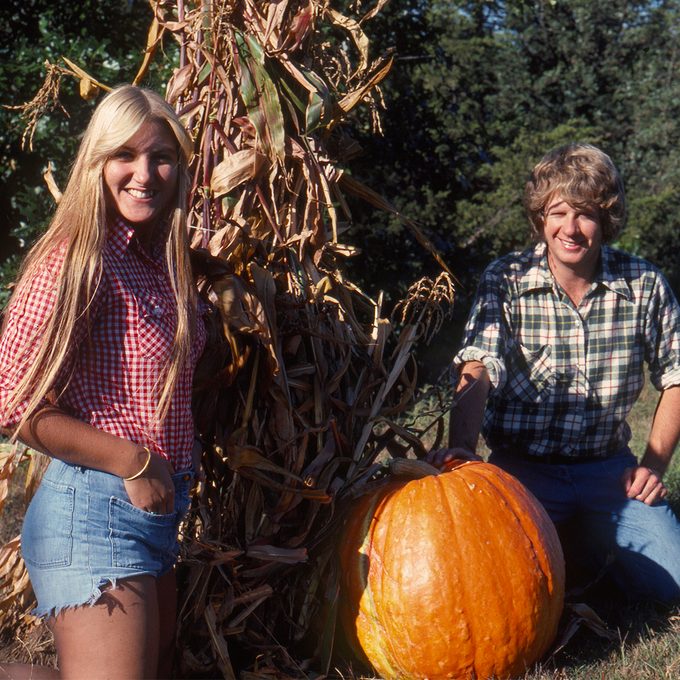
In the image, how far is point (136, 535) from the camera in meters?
2.46

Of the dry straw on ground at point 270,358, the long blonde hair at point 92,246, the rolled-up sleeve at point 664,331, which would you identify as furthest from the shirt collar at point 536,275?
the long blonde hair at point 92,246

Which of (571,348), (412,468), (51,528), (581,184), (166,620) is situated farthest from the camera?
(571,348)

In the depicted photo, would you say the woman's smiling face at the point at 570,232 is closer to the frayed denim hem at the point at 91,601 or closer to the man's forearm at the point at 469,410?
the man's forearm at the point at 469,410

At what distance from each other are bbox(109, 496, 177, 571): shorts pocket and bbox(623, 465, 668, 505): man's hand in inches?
81.1

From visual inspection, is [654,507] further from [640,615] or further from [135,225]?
[135,225]

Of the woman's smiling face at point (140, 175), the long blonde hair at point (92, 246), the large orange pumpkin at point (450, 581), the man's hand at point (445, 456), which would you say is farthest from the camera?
the man's hand at point (445, 456)

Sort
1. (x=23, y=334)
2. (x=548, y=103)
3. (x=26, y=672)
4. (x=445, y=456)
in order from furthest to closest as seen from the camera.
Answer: (x=548, y=103), (x=445, y=456), (x=26, y=672), (x=23, y=334)

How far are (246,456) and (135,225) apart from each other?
79 cm

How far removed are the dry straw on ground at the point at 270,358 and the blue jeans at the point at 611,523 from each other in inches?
35.2

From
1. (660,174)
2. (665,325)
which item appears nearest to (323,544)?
(665,325)

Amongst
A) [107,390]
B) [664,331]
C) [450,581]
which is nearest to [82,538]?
[107,390]

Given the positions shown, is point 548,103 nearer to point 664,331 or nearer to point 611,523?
point 664,331

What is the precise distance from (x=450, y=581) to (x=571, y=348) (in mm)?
1383

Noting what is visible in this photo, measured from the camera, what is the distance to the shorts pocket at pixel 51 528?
2404 millimetres
